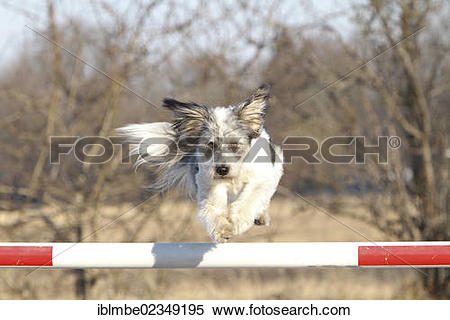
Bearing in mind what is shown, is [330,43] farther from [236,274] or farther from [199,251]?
[199,251]

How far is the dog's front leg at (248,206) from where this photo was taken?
13.7 ft

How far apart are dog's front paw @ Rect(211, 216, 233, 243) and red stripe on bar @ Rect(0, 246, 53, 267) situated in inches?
39.5

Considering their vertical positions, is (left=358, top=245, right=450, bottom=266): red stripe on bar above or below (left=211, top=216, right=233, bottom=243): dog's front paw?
below

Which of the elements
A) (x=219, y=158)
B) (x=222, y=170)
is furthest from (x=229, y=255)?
(x=219, y=158)

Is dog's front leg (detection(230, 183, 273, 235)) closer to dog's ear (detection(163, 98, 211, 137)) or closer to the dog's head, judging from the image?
the dog's head

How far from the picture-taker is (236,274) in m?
7.99

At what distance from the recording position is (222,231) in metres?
4.03

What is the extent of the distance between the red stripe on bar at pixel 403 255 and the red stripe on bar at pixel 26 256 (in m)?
1.84

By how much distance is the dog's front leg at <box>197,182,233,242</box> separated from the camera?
159 inches

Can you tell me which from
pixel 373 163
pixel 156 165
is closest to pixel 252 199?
pixel 156 165

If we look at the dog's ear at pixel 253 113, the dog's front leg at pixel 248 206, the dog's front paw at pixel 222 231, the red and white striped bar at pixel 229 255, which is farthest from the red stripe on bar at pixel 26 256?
the dog's ear at pixel 253 113

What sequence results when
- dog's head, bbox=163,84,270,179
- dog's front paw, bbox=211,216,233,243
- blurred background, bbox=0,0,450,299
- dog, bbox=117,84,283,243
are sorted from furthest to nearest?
blurred background, bbox=0,0,450,299
dog's head, bbox=163,84,270,179
dog, bbox=117,84,283,243
dog's front paw, bbox=211,216,233,243

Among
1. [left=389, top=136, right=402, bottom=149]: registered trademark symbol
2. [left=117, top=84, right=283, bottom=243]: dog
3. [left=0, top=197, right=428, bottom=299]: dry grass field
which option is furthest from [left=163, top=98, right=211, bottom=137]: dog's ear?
[left=389, top=136, right=402, bottom=149]: registered trademark symbol

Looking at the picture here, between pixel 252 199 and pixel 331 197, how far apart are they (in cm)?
334
